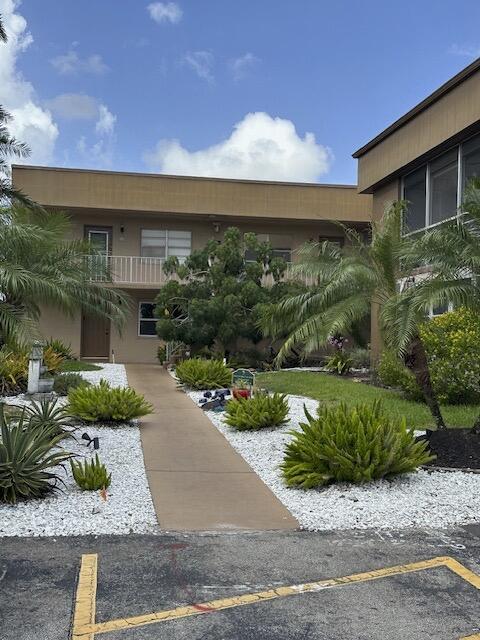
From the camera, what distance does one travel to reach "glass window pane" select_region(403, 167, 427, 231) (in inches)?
646

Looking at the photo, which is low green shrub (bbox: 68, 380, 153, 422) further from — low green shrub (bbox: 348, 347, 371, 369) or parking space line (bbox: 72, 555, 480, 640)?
low green shrub (bbox: 348, 347, 371, 369)

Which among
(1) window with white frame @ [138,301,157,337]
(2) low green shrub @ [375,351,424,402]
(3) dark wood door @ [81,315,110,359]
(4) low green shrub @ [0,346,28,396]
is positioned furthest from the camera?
(1) window with white frame @ [138,301,157,337]

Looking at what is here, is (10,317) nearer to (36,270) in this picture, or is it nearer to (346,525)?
(36,270)

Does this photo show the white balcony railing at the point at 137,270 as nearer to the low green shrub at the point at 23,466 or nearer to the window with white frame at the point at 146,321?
the window with white frame at the point at 146,321

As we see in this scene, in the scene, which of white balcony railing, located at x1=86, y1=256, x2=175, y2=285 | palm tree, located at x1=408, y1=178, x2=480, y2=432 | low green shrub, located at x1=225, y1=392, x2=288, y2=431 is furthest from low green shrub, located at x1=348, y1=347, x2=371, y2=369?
palm tree, located at x1=408, y1=178, x2=480, y2=432

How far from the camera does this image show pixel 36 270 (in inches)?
418

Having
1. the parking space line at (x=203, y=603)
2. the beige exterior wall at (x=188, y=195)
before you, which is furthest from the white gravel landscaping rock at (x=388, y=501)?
the beige exterior wall at (x=188, y=195)

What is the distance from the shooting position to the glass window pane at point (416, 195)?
16.4 meters

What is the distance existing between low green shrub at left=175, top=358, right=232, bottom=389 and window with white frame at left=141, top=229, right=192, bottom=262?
10234 mm

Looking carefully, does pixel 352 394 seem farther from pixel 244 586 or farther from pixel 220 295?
pixel 244 586

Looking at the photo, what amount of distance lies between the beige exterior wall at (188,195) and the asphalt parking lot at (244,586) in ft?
64.2

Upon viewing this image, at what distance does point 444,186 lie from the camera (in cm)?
1566

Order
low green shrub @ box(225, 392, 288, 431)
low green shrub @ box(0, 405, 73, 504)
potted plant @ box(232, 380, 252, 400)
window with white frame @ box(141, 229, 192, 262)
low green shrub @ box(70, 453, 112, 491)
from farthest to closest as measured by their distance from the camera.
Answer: window with white frame @ box(141, 229, 192, 262) → potted plant @ box(232, 380, 252, 400) → low green shrub @ box(225, 392, 288, 431) → low green shrub @ box(70, 453, 112, 491) → low green shrub @ box(0, 405, 73, 504)

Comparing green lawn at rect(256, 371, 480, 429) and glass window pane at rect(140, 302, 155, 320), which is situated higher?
glass window pane at rect(140, 302, 155, 320)
